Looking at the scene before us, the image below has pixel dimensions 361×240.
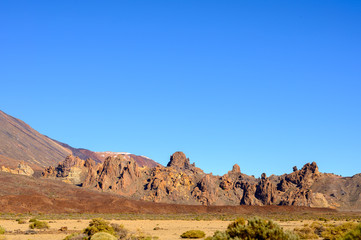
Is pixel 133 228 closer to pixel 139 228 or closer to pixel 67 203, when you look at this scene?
pixel 139 228

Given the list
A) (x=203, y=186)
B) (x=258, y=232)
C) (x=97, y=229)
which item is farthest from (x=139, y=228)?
(x=203, y=186)

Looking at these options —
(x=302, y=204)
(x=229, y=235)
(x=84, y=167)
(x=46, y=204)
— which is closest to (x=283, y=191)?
(x=302, y=204)

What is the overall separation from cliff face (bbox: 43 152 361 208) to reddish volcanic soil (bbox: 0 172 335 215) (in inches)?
→ 688

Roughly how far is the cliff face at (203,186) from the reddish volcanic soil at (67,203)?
17481 millimetres

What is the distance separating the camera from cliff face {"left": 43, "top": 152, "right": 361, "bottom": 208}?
454 ft

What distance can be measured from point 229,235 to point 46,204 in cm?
7887

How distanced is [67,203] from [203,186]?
6206 cm

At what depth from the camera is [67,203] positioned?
94188mm

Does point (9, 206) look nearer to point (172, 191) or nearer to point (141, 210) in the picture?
point (141, 210)

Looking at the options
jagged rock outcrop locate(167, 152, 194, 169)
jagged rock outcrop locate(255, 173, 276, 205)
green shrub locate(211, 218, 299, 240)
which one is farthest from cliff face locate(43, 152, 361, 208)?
green shrub locate(211, 218, 299, 240)

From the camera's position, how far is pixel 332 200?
478 ft

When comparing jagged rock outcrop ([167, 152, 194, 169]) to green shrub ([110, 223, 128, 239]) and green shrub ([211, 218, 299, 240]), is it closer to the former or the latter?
green shrub ([110, 223, 128, 239])

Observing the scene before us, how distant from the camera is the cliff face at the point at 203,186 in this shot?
454 feet

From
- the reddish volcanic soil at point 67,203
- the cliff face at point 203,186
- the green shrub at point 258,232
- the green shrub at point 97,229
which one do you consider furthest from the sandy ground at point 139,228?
the cliff face at point 203,186
